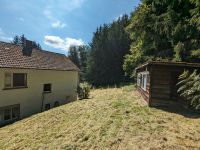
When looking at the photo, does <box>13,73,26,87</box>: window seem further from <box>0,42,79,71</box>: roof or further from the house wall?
<box>0,42,79,71</box>: roof

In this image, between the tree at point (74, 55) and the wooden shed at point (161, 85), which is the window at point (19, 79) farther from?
the tree at point (74, 55)

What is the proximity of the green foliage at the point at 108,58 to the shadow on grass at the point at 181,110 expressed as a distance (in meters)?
30.0

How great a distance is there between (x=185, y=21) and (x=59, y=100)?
15846 mm

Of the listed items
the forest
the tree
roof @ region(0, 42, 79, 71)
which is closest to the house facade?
roof @ region(0, 42, 79, 71)

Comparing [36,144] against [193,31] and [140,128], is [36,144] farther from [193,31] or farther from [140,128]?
[193,31]

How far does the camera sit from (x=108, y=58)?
146 feet

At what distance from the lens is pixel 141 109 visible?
13016mm

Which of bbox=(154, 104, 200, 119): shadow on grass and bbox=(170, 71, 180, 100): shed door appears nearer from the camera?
bbox=(154, 104, 200, 119): shadow on grass

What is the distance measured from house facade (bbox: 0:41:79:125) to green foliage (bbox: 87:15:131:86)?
1841 centimetres

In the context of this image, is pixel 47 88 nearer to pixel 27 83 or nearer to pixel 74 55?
pixel 27 83

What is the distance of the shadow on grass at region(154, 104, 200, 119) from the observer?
11.9 metres

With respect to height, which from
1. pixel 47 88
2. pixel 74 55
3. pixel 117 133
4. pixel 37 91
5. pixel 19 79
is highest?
pixel 74 55

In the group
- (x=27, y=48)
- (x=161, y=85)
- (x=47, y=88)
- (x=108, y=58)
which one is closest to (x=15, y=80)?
(x=47, y=88)

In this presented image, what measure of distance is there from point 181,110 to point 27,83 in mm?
13084
